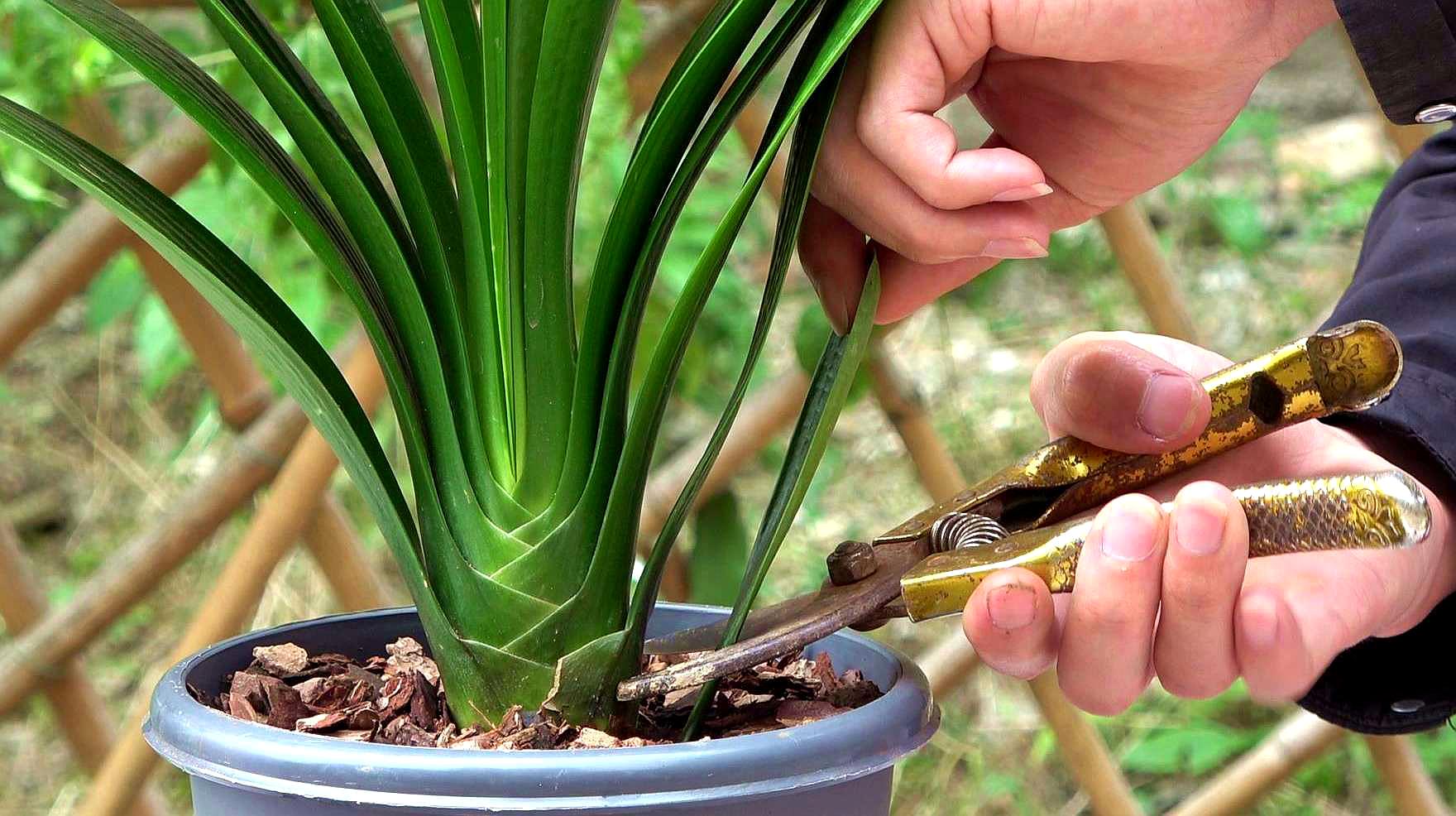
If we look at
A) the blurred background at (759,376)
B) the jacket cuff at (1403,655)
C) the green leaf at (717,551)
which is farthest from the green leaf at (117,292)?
the jacket cuff at (1403,655)

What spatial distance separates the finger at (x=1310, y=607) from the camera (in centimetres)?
35

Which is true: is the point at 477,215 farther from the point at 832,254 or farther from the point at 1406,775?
the point at 1406,775

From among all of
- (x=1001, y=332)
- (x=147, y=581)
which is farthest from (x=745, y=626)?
(x=1001, y=332)

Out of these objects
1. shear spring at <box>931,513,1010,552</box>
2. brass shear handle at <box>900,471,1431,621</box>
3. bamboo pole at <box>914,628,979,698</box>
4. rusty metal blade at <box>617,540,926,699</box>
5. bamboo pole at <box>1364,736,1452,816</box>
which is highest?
brass shear handle at <box>900,471,1431,621</box>

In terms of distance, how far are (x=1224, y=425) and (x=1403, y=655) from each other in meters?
0.16

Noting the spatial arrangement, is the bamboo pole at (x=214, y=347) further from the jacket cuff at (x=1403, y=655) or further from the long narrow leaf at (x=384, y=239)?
the jacket cuff at (x=1403, y=655)

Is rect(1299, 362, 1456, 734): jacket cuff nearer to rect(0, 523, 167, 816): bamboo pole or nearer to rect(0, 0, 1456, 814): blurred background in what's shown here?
rect(0, 0, 1456, 814): blurred background

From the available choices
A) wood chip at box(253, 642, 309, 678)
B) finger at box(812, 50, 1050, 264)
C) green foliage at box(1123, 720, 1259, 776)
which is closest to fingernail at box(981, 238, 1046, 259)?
finger at box(812, 50, 1050, 264)

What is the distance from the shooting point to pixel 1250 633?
1.13ft

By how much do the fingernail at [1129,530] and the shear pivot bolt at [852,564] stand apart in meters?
0.07

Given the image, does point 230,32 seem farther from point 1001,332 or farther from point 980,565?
point 1001,332

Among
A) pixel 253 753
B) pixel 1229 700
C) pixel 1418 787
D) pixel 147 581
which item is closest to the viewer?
pixel 253 753

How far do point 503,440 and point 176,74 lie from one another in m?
0.12

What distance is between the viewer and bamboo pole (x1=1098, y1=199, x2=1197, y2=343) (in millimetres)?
946
